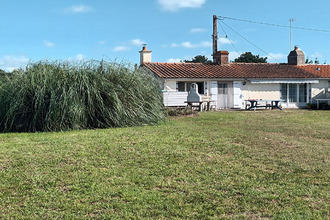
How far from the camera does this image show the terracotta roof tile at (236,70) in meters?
21.3

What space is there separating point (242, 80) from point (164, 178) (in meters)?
18.7

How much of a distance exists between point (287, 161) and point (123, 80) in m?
6.53

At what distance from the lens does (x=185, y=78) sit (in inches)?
815

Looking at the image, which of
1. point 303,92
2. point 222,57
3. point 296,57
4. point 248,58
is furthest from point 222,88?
point 248,58

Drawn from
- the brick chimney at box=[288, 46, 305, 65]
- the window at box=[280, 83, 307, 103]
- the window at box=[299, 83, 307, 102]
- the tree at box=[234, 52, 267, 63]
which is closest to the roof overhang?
the window at box=[280, 83, 307, 103]

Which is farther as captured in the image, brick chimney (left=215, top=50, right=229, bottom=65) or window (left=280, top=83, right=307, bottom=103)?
brick chimney (left=215, top=50, right=229, bottom=65)

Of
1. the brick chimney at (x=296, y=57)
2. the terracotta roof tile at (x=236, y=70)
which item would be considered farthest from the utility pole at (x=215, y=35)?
the brick chimney at (x=296, y=57)

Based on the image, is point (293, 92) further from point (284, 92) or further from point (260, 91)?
point (260, 91)

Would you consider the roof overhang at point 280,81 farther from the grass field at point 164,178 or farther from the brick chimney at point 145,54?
the grass field at point 164,178

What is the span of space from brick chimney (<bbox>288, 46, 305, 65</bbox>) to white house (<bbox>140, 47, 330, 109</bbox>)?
39.3 inches

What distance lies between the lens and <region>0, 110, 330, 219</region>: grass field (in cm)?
340

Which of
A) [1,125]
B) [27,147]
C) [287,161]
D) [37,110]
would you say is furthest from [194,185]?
[1,125]

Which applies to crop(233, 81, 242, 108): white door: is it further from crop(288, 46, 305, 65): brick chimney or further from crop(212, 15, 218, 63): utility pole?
crop(288, 46, 305, 65): brick chimney

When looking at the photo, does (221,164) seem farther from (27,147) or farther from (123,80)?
(123,80)
